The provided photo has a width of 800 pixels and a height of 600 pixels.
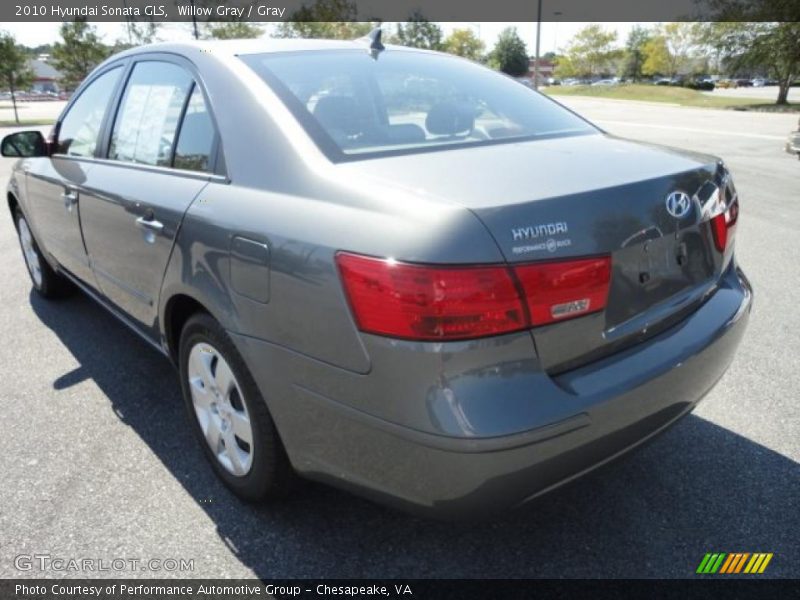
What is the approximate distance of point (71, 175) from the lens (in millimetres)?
3594

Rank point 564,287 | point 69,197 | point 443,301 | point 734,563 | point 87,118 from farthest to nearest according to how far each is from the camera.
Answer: point 87,118
point 69,197
point 734,563
point 564,287
point 443,301

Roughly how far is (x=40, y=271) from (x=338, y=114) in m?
3.69

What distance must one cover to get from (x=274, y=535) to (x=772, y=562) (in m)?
1.72

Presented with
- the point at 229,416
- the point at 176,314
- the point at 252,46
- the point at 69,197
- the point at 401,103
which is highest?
the point at 252,46

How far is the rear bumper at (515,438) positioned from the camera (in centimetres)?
168

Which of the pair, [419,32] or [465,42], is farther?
[465,42]

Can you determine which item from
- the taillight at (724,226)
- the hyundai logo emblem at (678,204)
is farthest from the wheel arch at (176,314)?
the taillight at (724,226)

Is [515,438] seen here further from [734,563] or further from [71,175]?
[71,175]

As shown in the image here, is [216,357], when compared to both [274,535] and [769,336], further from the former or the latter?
[769,336]

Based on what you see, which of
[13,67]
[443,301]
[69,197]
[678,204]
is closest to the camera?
[443,301]

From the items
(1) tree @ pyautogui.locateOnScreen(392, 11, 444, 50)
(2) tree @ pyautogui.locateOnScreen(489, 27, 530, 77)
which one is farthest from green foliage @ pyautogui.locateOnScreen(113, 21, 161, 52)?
(2) tree @ pyautogui.locateOnScreen(489, 27, 530, 77)

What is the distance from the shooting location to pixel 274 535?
7.75ft

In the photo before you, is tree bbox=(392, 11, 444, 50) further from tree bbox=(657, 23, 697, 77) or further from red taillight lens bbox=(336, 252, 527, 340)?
red taillight lens bbox=(336, 252, 527, 340)

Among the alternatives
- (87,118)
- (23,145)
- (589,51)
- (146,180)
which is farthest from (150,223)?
(589,51)
